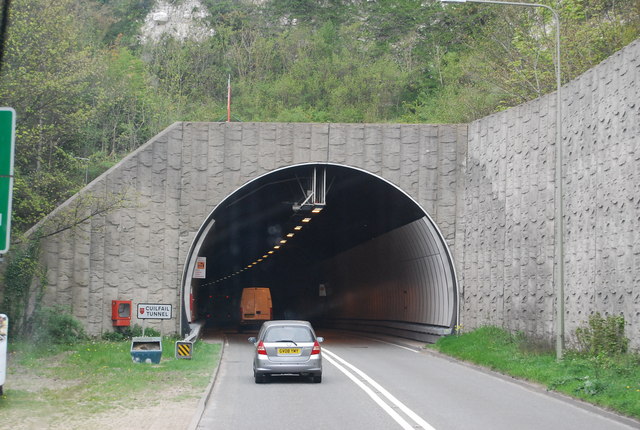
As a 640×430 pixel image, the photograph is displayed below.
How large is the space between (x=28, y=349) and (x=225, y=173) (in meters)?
8.98

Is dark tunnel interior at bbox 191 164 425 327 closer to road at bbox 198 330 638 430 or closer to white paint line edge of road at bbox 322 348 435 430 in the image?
white paint line edge of road at bbox 322 348 435 430

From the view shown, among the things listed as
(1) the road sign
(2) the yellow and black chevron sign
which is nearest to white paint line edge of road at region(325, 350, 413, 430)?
(2) the yellow and black chevron sign

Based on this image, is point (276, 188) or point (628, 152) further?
point (276, 188)

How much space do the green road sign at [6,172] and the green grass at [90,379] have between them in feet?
16.5

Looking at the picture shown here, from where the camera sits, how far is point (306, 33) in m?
68.4

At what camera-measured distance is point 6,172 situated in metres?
8.63

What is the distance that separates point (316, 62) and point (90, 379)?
1936 inches

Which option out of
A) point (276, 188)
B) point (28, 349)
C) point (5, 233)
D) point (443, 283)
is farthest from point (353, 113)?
point (5, 233)

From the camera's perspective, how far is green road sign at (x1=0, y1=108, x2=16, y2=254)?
322 inches

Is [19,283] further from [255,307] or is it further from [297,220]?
[255,307]

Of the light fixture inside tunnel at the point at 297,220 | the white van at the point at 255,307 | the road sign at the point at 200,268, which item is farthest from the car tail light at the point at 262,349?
the white van at the point at 255,307

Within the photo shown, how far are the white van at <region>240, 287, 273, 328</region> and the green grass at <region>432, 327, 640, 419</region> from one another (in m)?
24.1

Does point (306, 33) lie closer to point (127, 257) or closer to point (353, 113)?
point (353, 113)

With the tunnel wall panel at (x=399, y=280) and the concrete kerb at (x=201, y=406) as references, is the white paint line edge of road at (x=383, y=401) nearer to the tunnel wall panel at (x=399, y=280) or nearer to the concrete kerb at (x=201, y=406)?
the concrete kerb at (x=201, y=406)
